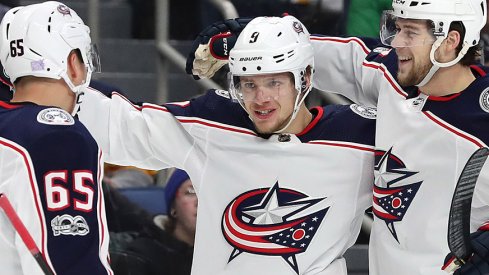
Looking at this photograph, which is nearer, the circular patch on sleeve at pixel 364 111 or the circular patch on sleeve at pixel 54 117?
the circular patch on sleeve at pixel 54 117

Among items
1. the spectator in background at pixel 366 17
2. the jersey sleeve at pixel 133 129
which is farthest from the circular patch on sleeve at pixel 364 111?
the spectator in background at pixel 366 17

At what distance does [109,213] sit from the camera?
509cm

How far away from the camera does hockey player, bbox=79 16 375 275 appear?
147 inches

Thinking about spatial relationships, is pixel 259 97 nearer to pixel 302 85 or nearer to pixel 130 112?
pixel 302 85

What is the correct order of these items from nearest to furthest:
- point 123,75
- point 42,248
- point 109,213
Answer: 1. point 42,248
2. point 109,213
3. point 123,75

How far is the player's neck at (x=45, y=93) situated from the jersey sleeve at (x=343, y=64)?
3.31 ft

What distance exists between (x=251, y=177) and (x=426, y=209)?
20.0 inches

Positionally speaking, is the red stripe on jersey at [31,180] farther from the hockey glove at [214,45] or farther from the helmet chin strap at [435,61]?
the helmet chin strap at [435,61]

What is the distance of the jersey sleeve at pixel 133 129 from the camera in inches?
151

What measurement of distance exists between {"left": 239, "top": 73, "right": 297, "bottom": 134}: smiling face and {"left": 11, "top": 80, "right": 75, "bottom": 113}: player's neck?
595 mm

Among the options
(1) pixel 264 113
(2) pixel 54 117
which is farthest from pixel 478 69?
(2) pixel 54 117

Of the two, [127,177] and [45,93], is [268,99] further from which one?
[127,177]

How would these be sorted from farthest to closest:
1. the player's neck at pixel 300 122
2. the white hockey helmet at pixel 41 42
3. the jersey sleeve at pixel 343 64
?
1. the jersey sleeve at pixel 343 64
2. the player's neck at pixel 300 122
3. the white hockey helmet at pixel 41 42

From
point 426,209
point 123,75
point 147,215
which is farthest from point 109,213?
point 426,209
